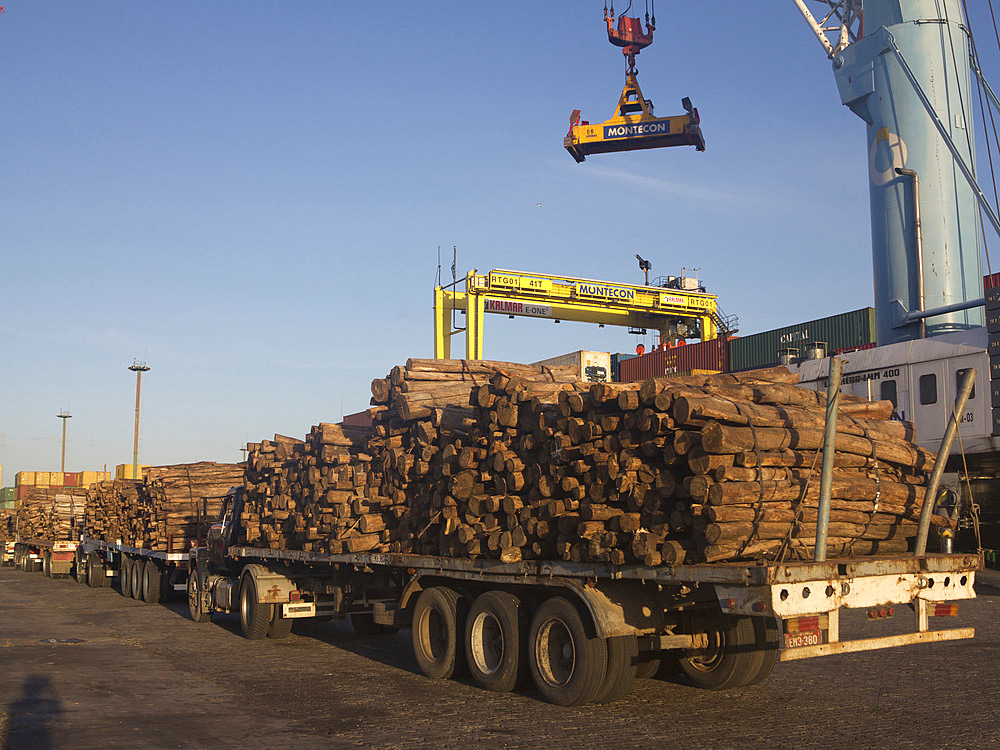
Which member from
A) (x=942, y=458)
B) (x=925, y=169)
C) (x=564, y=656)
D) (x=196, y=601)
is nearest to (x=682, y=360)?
(x=925, y=169)

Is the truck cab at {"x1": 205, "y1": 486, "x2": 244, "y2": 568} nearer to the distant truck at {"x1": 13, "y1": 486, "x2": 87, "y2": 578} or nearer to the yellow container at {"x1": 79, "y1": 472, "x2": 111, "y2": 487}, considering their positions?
the distant truck at {"x1": 13, "y1": 486, "x2": 87, "y2": 578}

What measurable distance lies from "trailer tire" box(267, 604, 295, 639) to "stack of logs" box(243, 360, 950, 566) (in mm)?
2653

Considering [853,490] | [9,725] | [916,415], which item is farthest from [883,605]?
[916,415]

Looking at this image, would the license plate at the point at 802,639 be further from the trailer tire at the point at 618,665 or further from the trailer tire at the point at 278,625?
the trailer tire at the point at 278,625

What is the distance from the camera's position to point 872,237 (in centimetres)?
2947

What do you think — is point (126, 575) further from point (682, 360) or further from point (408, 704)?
point (682, 360)

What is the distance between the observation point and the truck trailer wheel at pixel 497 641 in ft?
30.1

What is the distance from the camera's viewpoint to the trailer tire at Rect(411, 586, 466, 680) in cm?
1006

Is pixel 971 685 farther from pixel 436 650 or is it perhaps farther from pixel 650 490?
pixel 436 650

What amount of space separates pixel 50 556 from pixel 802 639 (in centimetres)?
2896

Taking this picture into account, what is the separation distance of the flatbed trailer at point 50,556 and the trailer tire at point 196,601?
14382 millimetres

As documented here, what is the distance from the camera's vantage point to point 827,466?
735cm

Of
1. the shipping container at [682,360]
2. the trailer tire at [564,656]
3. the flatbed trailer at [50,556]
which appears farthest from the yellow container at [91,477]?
the trailer tire at [564,656]

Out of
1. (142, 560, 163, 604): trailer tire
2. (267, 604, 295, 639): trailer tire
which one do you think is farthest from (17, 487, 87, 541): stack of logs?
(267, 604, 295, 639): trailer tire
